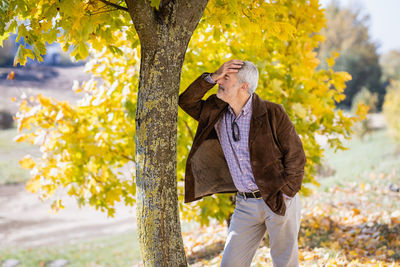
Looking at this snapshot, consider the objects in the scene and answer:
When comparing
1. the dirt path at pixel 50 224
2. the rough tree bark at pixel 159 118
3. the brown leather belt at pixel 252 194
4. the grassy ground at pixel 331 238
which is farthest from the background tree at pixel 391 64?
the rough tree bark at pixel 159 118

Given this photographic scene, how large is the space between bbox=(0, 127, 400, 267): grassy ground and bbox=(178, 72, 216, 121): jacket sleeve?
1.99m

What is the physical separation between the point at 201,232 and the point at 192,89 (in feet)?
15.0

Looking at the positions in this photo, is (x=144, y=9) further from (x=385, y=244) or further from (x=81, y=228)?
(x=81, y=228)

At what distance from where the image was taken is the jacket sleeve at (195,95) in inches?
106

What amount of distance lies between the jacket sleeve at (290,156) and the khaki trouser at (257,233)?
5.3 inches

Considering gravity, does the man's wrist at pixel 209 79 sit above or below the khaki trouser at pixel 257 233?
above

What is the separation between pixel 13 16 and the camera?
268 centimetres

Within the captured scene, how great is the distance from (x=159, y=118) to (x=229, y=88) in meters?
0.53

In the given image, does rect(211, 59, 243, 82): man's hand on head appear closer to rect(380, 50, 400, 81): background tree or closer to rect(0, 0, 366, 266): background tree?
rect(0, 0, 366, 266): background tree

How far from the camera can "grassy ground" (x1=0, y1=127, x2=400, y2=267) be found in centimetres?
425

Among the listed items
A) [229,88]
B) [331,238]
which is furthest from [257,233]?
[331,238]

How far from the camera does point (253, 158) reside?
8.07 ft

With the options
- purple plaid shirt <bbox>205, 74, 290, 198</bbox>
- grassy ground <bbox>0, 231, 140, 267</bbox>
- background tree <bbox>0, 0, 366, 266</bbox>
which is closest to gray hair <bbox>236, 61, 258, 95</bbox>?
purple plaid shirt <bbox>205, 74, 290, 198</bbox>

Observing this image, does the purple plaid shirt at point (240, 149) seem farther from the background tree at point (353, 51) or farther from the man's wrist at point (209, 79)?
the background tree at point (353, 51)
